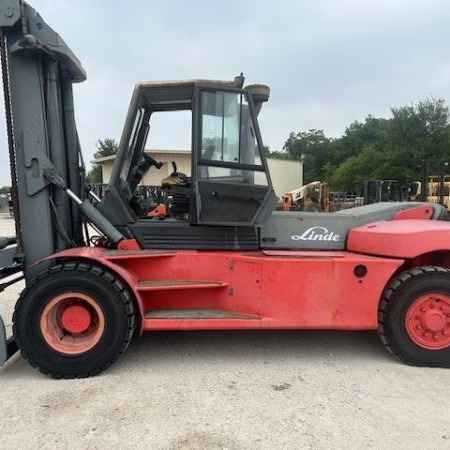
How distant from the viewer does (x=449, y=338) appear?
432 cm

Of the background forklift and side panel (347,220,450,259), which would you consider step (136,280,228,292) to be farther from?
side panel (347,220,450,259)

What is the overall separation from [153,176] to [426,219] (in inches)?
117

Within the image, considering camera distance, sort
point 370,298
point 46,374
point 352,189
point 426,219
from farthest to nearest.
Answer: point 352,189 → point 426,219 → point 370,298 → point 46,374

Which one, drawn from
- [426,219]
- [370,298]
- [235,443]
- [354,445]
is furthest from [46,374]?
[426,219]

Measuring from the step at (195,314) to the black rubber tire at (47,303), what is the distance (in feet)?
1.09

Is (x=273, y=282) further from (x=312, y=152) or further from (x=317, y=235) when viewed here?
(x=312, y=152)

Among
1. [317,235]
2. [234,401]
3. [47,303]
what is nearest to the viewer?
[234,401]

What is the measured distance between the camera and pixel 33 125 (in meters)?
4.25

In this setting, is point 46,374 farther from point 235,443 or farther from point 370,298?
point 370,298

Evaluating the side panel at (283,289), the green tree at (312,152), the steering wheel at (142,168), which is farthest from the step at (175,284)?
the green tree at (312,152)

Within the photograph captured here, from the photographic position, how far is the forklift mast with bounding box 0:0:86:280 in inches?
162

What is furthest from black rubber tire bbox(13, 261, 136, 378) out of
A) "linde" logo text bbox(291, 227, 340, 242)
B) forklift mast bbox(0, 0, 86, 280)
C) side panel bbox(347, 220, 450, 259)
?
side panel bbox(347, 220, 450, 259)

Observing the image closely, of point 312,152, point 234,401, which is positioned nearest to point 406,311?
point 234,401

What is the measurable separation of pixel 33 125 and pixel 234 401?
296cm
